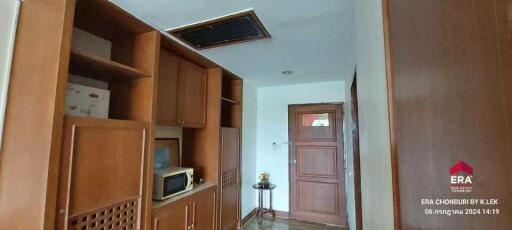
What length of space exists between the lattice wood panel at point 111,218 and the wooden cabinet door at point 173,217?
8.3 inches

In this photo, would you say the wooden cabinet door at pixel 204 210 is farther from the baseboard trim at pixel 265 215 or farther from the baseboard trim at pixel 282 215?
the baseboard trim at pixel 282 215

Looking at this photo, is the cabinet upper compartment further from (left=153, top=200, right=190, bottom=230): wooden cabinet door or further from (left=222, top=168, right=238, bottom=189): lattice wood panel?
(left=222, top=168, right=238, bottom=189): lattice wood panel

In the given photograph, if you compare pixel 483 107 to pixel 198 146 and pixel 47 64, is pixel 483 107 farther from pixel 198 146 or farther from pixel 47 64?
pixel 198 146

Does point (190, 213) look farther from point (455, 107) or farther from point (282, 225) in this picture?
point (455, 107)

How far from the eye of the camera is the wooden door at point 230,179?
292cm

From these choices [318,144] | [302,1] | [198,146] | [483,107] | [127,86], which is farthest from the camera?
[318,144]

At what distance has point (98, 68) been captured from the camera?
1.60 m

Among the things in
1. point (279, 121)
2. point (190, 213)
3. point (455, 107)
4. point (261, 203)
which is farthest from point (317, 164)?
point (455, 107)

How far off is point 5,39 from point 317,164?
365cm

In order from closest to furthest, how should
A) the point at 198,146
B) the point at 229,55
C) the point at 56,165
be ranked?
1. the point at 56,165
2. the point at 229,55
3. the point at 198,146

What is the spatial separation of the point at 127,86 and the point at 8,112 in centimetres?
75

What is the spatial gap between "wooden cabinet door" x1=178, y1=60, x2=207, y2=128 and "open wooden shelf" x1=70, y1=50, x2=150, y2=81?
0.65 meters

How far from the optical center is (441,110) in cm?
54

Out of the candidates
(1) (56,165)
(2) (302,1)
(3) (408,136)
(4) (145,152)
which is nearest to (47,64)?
(1) (56,165)
